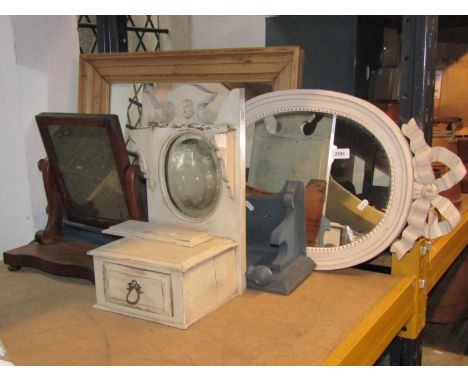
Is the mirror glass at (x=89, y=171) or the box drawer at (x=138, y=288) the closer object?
the box drawer at (x=138, y=288)

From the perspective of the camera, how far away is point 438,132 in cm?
142

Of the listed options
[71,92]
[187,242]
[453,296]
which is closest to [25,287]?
[187,242]

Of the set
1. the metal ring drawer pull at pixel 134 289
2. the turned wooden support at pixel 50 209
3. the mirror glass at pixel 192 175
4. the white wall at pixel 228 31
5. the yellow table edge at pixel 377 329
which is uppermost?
the white wall at pixel 228 31

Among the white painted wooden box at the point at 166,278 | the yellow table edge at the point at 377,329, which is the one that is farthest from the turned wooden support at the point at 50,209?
the yellow table edge at the point at 377,329

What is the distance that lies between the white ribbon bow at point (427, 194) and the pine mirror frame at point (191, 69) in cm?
30

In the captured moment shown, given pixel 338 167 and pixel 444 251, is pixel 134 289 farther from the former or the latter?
pixel 444 251

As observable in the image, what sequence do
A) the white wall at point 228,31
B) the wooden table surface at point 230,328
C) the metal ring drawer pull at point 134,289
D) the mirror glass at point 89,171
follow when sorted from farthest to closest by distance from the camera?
the white wall at point 228,31 < the mirror glass at point 89,171 < the metal ring drawer pull at point 134,289 < the wooden table surface at point 230,328

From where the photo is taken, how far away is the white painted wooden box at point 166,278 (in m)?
0.73

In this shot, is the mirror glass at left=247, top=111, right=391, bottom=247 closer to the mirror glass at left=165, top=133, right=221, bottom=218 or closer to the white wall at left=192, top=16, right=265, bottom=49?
the mirror glass at left=165, top=133, right=221, bottom=218

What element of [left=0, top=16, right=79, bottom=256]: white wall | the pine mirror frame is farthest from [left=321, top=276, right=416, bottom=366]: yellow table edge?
[left=0, top=16, right=79, bottom=256]: white wall

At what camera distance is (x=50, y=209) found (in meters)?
1.07

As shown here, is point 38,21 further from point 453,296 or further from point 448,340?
point 448,340

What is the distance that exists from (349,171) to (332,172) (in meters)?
0.03

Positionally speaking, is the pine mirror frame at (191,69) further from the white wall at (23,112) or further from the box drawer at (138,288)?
the box drawer at (138,288)
